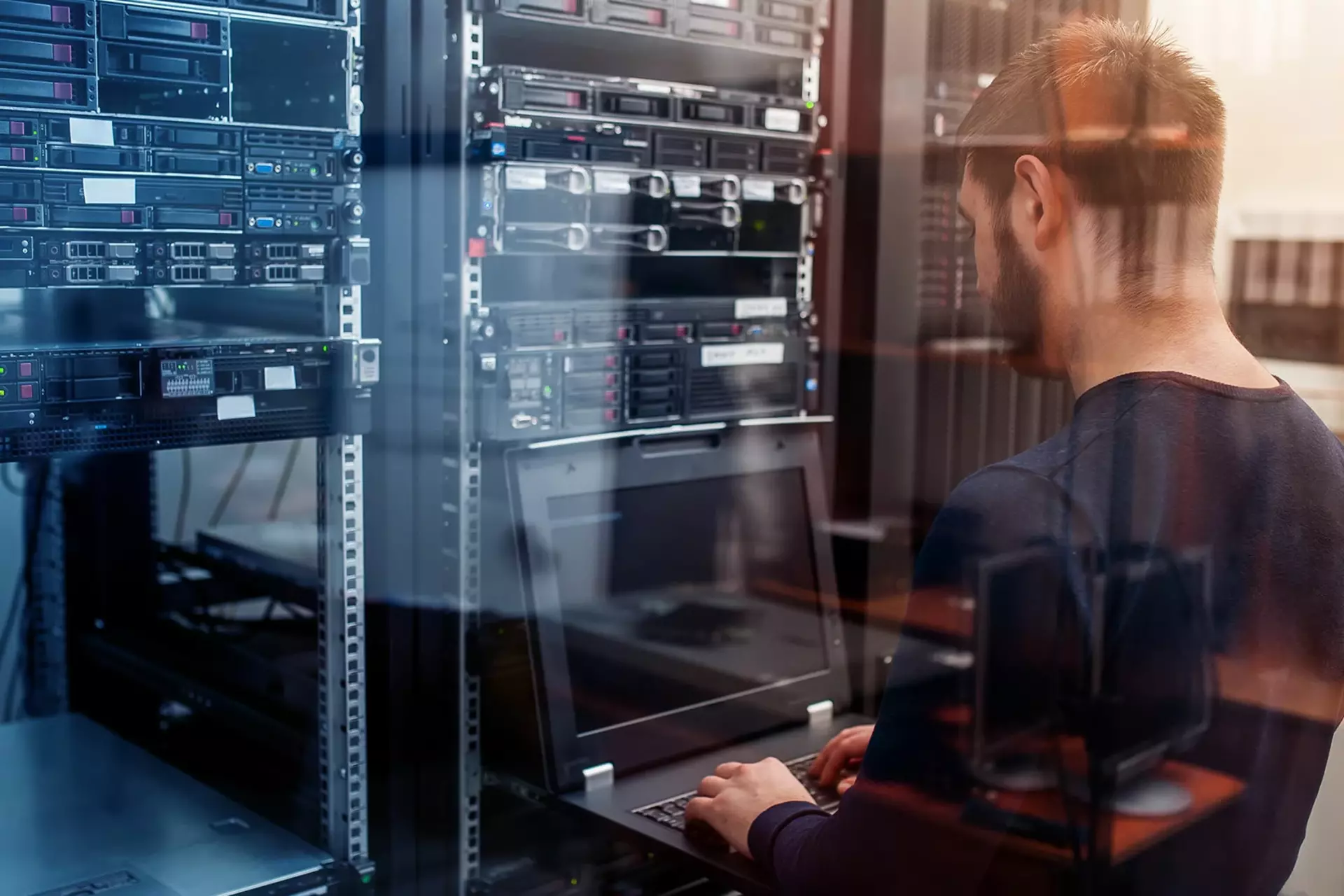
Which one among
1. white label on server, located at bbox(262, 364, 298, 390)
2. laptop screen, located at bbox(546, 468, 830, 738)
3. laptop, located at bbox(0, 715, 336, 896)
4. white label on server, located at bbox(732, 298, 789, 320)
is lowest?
laptop, located at bbox(0, 715, 336, 896)

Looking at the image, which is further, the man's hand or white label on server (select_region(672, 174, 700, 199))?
white label on server (select_region(672, 174, 700, 199))

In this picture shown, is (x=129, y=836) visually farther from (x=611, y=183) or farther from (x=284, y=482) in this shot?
(x=611, y=183)

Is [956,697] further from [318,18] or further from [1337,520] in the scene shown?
[318,18]

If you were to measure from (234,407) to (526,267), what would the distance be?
401mm

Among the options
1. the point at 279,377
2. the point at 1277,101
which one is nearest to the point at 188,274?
the point at 279,377

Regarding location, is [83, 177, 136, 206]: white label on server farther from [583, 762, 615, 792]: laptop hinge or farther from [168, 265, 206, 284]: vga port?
[583, 762, 615, 792]: laptop hinge

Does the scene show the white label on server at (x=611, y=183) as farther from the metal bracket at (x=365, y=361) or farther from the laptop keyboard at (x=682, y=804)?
the laptop keyboard at (x=682, y=804)

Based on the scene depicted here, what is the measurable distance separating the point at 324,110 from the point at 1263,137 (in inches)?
35.3

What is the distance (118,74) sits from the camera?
1.27 m

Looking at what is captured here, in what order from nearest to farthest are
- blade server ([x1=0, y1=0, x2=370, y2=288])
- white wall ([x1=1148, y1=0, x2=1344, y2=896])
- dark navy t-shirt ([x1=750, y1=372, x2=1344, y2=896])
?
dark navy t-shirt ([x1=750, y1=372, x2=1344, y2=896]) < white wall ([x1=1148, y1=0, x2=1344, y2=896]) < blade server ([x1=0, y1=0, x2=370, y2=288])

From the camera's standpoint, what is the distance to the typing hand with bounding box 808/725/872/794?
1.50 m

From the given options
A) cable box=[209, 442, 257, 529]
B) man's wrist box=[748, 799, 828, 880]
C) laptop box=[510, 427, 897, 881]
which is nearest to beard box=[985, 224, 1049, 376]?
man's wrist box=[748, 799, 828, 880]

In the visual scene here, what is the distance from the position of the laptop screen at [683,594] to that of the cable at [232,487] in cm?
53

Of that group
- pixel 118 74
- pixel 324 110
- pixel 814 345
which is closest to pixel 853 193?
pixel 814 345
